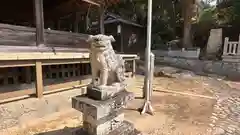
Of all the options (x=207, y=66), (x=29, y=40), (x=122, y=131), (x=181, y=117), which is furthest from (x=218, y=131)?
(x=207, y=66)

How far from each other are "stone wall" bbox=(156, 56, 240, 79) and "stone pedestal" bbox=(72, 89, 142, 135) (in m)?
10.7

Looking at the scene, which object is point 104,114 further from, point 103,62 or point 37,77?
point 37,77

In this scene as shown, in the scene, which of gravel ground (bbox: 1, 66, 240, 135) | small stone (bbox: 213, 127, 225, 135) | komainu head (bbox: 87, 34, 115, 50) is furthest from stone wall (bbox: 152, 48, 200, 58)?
komainu head (bbox: 87, 34, 115, 50)

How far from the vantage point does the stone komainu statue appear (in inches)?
99.4

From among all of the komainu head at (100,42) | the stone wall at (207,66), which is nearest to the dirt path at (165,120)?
the komainu head at (100,42)

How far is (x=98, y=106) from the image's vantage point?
2254 millimetres

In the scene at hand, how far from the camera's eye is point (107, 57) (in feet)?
8.65

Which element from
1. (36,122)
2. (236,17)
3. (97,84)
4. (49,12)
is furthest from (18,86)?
(236,17)

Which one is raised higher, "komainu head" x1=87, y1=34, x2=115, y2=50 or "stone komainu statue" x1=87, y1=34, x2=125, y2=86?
"komainu head" x1=87, y1=34, x2=115, y2=50

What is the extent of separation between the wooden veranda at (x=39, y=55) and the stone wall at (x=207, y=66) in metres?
7.27

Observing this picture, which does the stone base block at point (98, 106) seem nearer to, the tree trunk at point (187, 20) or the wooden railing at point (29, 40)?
the wooden railing at point (29, 40)

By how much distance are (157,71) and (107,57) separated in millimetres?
9464

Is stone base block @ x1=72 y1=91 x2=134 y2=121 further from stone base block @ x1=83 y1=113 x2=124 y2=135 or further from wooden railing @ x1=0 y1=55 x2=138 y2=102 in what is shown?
wooden railing @ x1=0 y1=55 x2=138 y2=102

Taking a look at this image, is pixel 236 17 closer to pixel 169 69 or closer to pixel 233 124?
pixel 169 69
